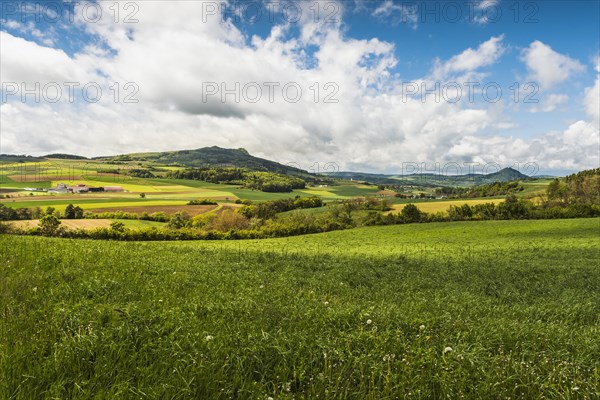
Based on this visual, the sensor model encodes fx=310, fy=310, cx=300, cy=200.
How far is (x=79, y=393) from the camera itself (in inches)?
121

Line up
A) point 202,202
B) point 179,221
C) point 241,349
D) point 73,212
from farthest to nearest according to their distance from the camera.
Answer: point 202,202 < point 73,212 < point 179,221 < point 241,349

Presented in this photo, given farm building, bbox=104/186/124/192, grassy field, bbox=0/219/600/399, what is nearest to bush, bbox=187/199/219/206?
farm building, bbox=104/186/124/192

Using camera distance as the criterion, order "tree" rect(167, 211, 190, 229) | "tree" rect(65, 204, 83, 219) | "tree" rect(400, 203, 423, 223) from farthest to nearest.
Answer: "tree" rect(65, 204, 83, 219), "tree" rect(167, 211, 190, 229), "tree" rect(400, 203, 423, 223)

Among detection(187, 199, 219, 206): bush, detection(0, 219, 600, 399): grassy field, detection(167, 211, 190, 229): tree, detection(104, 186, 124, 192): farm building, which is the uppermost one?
detection(104, 186, 124, 192): farm building

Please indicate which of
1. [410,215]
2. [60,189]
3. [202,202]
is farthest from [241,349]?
[60,189]

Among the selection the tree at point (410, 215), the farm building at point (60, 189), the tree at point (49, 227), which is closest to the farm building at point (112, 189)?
the farm building at point (60, 189)

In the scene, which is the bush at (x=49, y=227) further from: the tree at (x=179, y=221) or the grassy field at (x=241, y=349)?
the grassy field at (x=241, y=349)

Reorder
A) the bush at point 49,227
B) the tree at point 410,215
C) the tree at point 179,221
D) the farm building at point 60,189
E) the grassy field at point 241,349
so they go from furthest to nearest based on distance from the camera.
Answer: the farm building at point 60,189
the tree at point 179,221
the tree at point 410,215
the bush at point 49,227
the grassy field at point 241,349

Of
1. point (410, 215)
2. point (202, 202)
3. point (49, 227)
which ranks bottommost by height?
point (49, 227)

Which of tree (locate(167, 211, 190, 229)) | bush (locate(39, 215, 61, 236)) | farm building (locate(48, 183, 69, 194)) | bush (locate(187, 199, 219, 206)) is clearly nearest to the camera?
bush (locate(39, 215, 61, 236))

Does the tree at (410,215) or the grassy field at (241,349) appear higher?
the grassy field at (241,349)

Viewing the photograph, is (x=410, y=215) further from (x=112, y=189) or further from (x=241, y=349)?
(x=112, y=189)

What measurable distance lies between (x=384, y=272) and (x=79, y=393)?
54.8 feet

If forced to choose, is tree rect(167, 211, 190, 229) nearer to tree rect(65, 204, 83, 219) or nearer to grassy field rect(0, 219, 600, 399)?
tree rect(65, 204, 83, 219)
